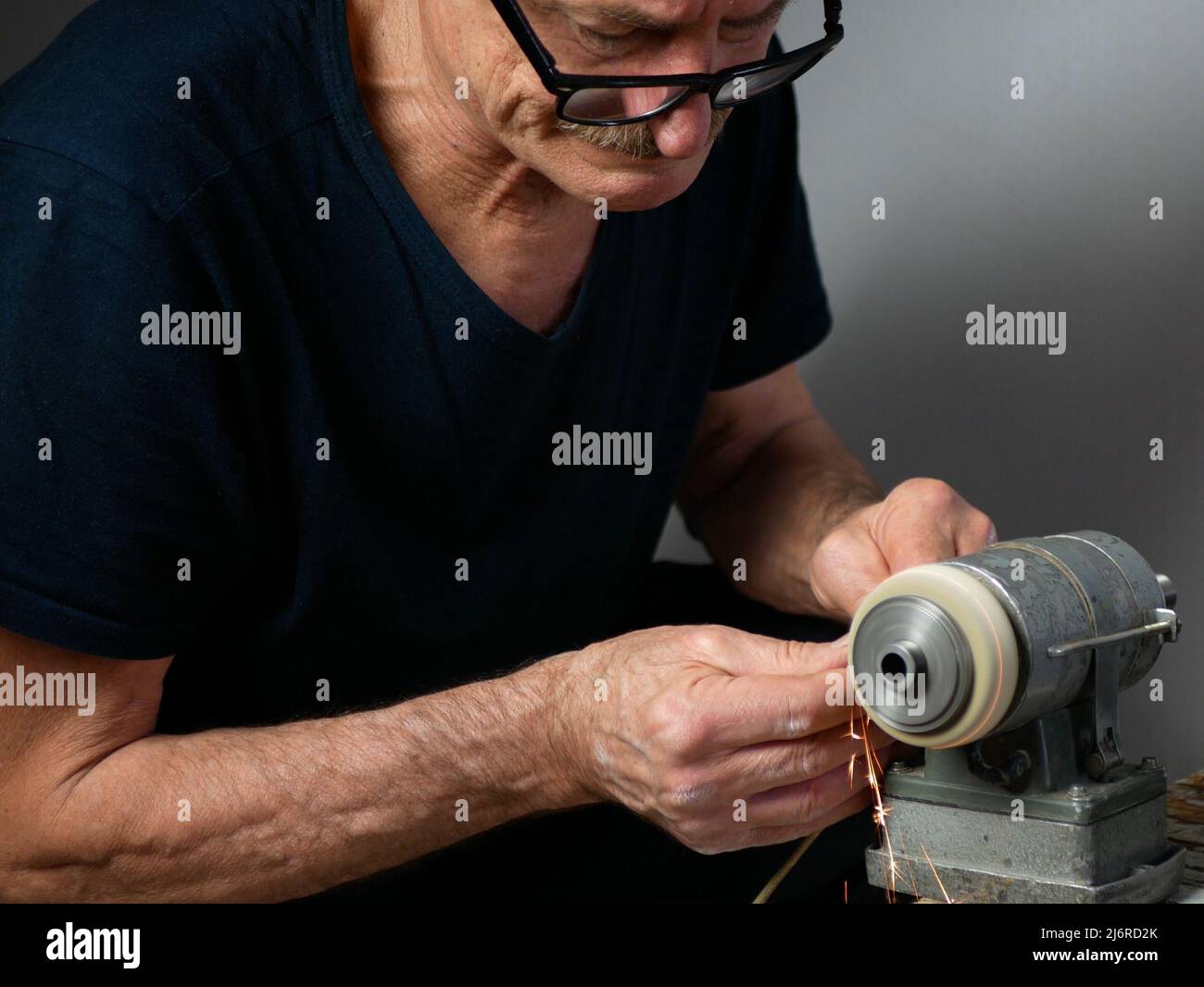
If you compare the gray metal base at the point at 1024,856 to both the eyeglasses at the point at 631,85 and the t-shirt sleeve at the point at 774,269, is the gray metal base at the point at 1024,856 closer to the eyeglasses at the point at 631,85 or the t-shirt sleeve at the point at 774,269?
the eyeglasses at the point at 631,85

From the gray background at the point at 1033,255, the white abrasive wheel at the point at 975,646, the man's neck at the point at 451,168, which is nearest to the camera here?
the white abrasive wheel at the point at 975,646

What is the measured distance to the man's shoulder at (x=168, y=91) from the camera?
51.5 inches

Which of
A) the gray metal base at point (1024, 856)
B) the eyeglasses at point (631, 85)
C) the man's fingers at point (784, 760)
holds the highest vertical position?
the eyeglasses at point (631, 85)

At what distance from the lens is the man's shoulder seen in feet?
4.29

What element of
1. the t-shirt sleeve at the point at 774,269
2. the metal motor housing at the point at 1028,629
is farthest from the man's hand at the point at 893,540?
the t-shirt sleeve at the point at 774,269

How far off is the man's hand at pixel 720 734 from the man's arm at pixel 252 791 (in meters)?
0.08

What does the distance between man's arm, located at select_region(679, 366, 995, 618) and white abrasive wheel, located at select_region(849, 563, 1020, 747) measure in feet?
1.09

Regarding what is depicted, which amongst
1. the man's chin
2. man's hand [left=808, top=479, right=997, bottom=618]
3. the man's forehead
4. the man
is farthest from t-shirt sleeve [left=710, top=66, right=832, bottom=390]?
the man's forehead

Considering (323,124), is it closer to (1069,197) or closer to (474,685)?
(474,685)

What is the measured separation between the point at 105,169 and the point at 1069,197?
1.41 meters

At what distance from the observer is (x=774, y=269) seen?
1.98 meters

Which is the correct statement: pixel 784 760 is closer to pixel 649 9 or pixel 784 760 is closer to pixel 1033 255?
pixel 649 9

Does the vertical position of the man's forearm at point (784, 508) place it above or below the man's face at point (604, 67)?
below

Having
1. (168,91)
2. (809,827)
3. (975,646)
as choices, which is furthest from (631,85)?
(809,827)
